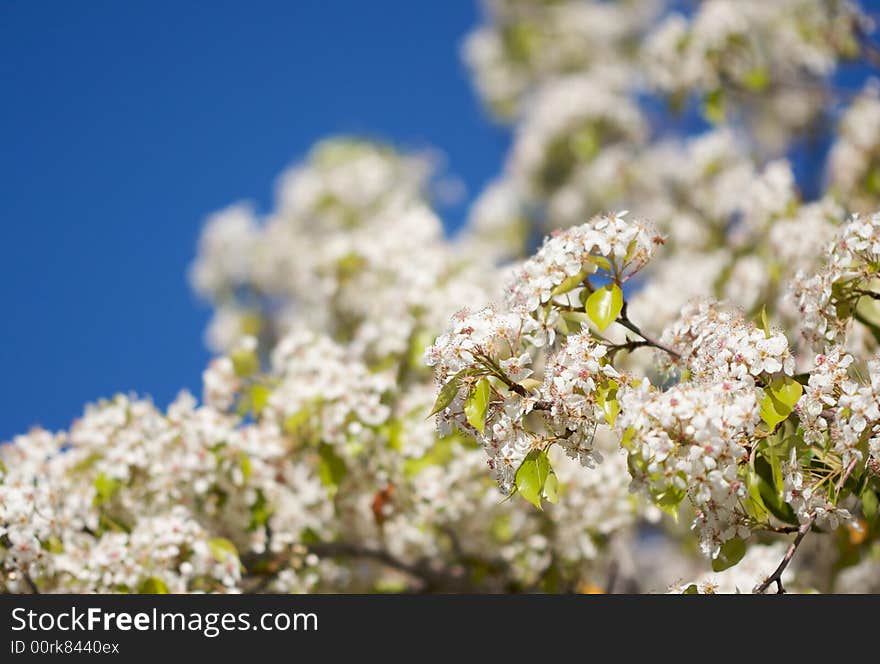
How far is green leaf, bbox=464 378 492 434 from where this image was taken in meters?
2.49

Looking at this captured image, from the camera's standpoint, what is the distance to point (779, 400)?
2463 mm

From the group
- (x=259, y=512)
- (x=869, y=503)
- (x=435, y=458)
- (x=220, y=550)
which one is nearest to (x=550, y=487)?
(x=869, y=503)

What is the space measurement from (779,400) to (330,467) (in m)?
2.59

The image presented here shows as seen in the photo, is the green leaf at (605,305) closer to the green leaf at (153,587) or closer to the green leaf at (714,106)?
the green leaf at (153,587)

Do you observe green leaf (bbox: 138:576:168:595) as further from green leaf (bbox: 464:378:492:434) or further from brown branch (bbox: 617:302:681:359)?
brown branch (bbox: 617:302:681:359)

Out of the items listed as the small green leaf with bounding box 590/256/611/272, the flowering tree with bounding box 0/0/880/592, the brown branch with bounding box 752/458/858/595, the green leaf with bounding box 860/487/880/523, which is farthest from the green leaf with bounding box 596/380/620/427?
the green leaf with bounding box 860/487/880/523

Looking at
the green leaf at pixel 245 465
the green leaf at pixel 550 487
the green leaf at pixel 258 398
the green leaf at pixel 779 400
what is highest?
the green leaf at pixel 258 398

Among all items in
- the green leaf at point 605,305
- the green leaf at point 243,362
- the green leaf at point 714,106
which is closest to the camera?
the green leaf at point 605,305

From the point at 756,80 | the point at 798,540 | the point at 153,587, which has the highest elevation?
the point at 756,80

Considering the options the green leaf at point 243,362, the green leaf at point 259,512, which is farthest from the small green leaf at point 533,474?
the green leaf at point 243,362

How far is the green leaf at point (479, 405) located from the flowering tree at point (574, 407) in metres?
0.01

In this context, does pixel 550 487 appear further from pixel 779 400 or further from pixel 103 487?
pixel 103 487

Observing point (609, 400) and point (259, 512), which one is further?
point (259, 512)

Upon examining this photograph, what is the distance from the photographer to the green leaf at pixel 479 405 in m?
2.49
